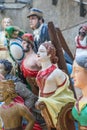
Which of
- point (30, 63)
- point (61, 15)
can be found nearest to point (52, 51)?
point (30, 63)

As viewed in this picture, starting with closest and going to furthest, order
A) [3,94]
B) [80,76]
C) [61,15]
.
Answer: [80,76]
[3,94]
[61,15]

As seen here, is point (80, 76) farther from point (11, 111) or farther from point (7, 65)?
point (7, 65)

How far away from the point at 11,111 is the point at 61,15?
12.2 ft

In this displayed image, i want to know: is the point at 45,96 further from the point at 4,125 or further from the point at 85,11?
the point at 85,11

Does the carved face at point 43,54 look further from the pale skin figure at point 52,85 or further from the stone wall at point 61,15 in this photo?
the stone wall at point 61,15

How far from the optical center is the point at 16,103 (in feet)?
8.21

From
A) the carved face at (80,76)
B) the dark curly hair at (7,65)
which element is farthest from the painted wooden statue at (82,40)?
the carved face at (80,76)

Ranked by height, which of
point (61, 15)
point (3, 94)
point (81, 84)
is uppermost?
point (81, 84)

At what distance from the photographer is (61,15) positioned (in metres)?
6.08

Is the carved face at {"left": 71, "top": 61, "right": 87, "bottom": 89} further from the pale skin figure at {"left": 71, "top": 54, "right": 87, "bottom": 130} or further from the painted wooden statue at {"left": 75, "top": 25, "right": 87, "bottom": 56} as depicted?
the painted wooden statue at {"left": 75, "top": 25, "right": 87, "bottom": 56}

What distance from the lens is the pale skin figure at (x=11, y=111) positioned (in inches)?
96.9

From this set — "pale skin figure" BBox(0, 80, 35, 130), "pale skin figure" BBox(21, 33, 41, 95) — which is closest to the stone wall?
"pale skin figure" BBox(21, 33, 41, 95)

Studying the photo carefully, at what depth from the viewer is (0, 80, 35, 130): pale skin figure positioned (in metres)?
2.46

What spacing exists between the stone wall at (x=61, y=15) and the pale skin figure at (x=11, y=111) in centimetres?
241
